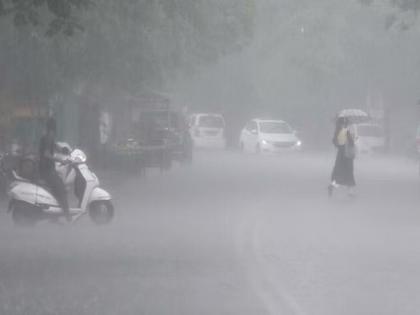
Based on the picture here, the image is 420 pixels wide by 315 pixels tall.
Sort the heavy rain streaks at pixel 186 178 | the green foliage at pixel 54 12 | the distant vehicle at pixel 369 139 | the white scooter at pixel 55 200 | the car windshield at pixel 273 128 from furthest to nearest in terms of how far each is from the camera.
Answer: the distant vehicle at pixel 369 139 < the car windshield at pixel 273 128 < the white scooter at pixel 55 200 < the green foliage at pixel 54 12 < the heavy rain streaks at pixel 186 178

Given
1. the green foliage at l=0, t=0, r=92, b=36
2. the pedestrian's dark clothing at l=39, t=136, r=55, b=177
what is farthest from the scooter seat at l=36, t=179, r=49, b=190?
the green foliage at l=0, t=0, r=92, b=36

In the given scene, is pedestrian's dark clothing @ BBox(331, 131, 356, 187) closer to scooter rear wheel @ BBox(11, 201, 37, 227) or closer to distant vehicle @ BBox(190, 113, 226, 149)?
scooter rear wheel @ BBox(11, 201, 37, 227)

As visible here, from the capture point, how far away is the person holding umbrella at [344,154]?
2814 centimetres

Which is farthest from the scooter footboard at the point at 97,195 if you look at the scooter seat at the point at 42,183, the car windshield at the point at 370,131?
the car windshield at the point at 370,131

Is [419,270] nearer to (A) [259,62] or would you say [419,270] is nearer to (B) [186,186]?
(B) [186,186]

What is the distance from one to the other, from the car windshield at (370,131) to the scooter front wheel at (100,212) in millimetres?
41851

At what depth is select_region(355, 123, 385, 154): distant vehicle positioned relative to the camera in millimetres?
62438

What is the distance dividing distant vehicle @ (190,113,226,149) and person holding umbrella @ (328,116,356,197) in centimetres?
3845

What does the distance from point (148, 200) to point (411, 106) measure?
4343 centimetres

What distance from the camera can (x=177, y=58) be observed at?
39.8m

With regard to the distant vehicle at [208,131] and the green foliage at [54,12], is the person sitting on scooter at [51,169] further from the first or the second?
the distant vehicle at [208,131]

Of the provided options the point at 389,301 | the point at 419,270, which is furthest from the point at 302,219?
the point at 389,301

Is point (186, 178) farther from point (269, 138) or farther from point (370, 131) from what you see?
point (370, 131)

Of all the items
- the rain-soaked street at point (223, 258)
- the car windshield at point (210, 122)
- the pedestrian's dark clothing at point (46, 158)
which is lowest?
the car windshield at point (210, 122)
